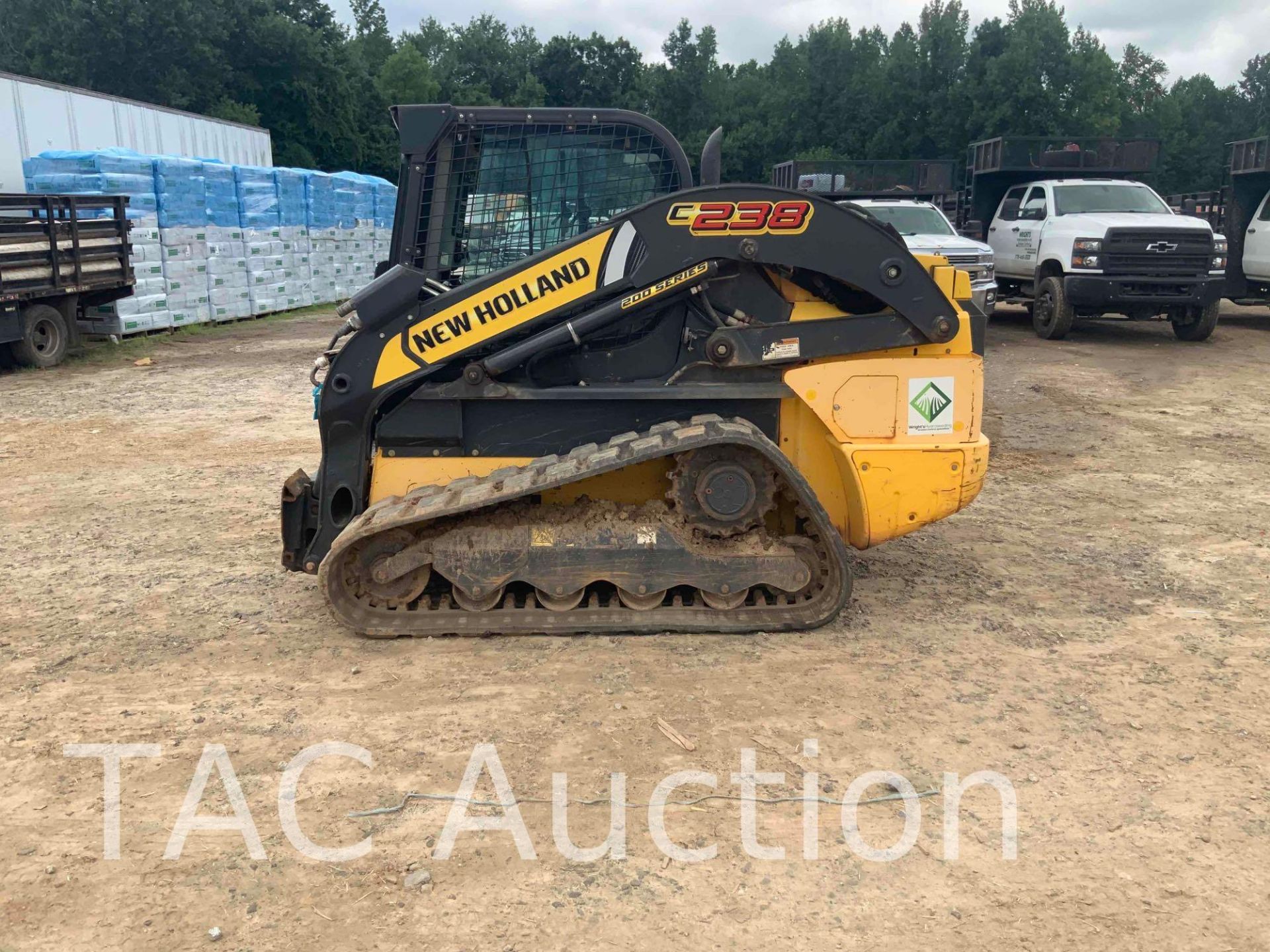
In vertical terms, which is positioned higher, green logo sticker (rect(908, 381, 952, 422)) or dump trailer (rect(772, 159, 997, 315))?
dump trailer (rect(772, 159, 997, 315))

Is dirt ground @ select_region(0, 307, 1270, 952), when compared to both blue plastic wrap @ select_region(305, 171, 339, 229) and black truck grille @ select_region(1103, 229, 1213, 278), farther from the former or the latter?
blue plastic wrap @ select_region(305, 171, 339, 229)

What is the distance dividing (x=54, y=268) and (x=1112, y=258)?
13112 millimetres

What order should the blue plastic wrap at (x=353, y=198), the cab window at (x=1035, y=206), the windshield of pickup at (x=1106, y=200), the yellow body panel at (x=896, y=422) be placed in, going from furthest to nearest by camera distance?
1. the blue plastic wrap at (x=353, y=198)
2. the cab window at (x=1035, y=206)
3. the windshield of pickup at (x=1106, y=200)
4. the yellow body panel at (x=896, y=422)

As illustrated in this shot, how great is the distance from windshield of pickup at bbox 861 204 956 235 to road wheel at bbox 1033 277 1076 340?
59.0 inches

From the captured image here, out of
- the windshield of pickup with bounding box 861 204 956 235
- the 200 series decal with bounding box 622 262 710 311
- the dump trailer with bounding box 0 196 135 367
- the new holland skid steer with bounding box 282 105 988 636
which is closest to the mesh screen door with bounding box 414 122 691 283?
the new holland skid steer with bounding box 282 105 988 636

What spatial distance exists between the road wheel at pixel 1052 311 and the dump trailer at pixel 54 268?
492 inches

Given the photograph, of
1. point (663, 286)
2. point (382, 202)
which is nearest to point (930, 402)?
point (663, 286)

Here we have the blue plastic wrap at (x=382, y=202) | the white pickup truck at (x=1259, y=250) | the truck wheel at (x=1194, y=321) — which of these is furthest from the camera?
the blue plastic wrap at (x=382, y=202)

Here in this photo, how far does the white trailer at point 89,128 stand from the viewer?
696 inches

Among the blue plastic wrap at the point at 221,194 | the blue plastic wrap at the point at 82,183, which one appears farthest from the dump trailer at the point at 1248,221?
the blue plastic wrap at the point at 82,183

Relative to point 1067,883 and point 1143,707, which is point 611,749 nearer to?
point 1067,883

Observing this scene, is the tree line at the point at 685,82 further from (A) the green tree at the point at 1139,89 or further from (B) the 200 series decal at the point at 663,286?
(B) the 200 series decal at the point at 663,286

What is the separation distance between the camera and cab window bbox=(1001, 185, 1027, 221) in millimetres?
16783

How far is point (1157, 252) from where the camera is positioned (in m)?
13.8
